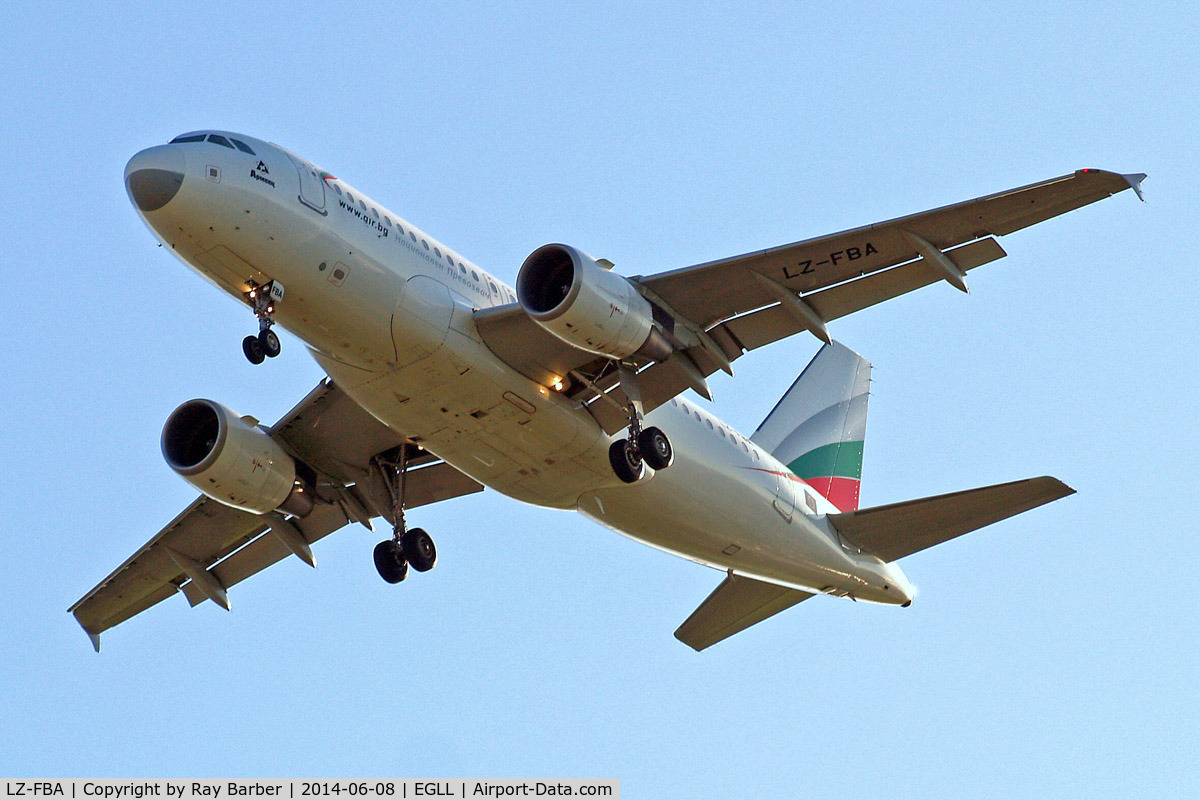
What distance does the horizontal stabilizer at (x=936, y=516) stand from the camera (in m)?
24.1

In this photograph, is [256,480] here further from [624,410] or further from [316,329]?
[624,410]

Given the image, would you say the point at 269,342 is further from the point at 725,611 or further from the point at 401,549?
the point at 725,611

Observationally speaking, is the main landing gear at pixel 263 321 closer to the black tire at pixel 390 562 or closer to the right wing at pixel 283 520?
the right wing at pixel 283 520

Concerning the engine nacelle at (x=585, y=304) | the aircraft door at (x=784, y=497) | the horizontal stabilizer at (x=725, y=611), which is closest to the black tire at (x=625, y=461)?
the engine nacelle at (x=585, y=304)

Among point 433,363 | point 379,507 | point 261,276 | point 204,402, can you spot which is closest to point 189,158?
point 261,276

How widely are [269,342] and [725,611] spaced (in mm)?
11077

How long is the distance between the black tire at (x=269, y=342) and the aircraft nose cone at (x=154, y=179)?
2.13m

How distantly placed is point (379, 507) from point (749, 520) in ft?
20.5

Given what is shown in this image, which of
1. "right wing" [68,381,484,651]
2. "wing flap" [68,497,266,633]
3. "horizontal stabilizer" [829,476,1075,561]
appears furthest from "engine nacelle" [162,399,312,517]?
"horizontal stabilizer" [829,476,1075,561]

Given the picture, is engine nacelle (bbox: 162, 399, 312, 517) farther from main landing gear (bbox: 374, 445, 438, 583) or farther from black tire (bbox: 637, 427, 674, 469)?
black tire (bbox: 637, 427, 674, 469)

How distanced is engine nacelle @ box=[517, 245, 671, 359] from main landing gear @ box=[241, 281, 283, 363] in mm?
3324

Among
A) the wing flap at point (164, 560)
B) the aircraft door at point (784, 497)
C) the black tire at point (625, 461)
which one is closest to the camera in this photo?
the black tire at point (625, 461)
